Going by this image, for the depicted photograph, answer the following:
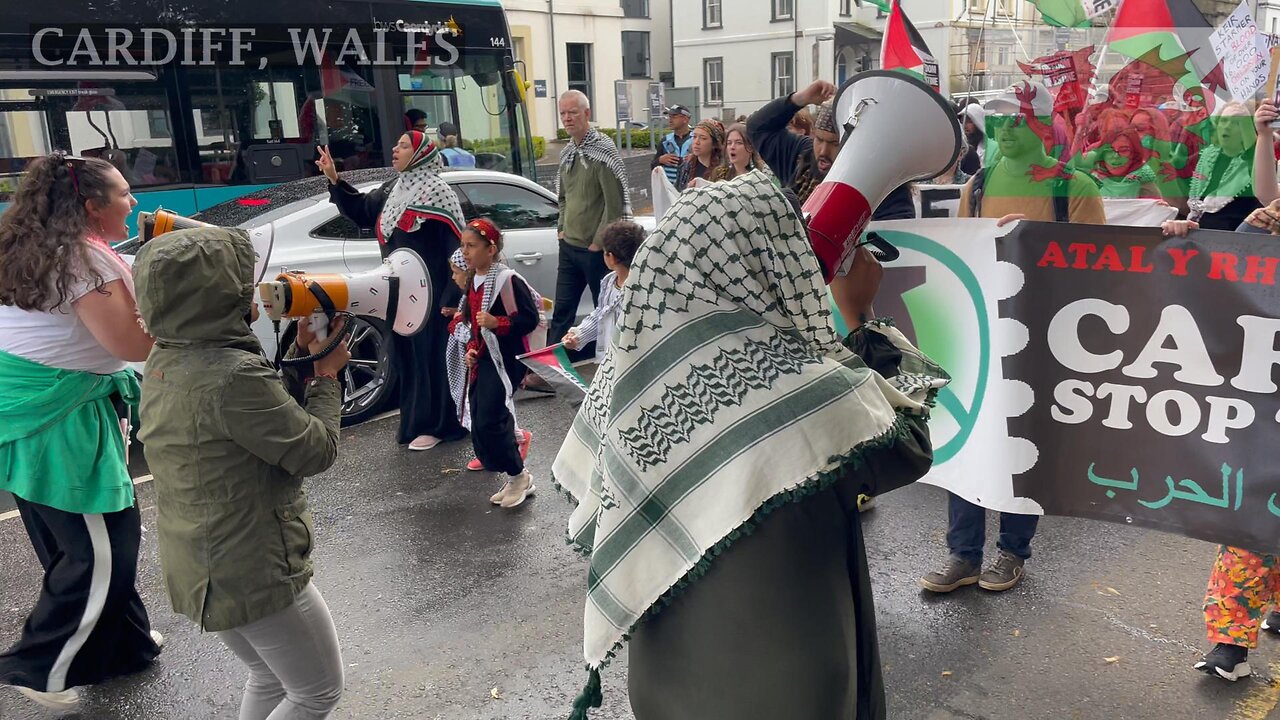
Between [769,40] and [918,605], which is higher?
[769,40]

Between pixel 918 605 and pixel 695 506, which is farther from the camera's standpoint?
pixel 918 605

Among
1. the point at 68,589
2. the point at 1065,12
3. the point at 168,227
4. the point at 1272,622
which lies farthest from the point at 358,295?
the point at 1272,622

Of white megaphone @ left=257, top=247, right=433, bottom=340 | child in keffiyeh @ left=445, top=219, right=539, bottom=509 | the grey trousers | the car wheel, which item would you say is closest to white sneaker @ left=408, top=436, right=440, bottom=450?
the car wheel

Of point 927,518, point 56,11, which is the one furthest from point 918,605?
point 56,11

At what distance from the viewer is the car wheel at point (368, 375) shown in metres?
6.52

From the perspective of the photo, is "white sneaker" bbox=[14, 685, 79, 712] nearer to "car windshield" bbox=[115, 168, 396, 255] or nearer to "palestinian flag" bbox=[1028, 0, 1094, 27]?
"car windshield" bbox=[115, 168, 396, 255]

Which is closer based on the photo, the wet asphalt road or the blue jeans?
the wet asphalt road

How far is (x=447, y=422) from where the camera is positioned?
6.11 metres

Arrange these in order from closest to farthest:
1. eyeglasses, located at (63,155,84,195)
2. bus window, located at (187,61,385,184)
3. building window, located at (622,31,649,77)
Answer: eyeglasses, located at (63,155,84,195)
bus window, located at (187,61,385,184)
building window, located at (622,31,649,77)

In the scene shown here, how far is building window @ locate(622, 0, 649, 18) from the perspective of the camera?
141ft

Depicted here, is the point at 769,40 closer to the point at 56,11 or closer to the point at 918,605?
the point at 56,11

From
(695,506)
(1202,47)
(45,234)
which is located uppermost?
(1202,47)

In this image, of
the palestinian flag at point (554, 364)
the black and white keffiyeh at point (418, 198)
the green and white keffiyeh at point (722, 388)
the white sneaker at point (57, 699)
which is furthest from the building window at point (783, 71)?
the green and white keffiyeh at point (722, 388)

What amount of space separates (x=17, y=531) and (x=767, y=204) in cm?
471
